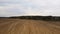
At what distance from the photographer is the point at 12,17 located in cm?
76

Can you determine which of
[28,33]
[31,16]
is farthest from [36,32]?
[31,16]

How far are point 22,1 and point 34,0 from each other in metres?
0.10

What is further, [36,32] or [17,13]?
[17,13]

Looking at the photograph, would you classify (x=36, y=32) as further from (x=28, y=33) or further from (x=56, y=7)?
(x=56, y=7)

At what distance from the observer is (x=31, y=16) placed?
0.77 meters

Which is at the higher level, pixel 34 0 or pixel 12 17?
pixel 34 0

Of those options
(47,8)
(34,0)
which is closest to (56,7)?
(47,8)

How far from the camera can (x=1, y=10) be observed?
0.77m

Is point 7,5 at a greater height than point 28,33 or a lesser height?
greater

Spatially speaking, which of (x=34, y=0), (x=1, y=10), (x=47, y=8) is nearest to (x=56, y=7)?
(x=47, y=8)

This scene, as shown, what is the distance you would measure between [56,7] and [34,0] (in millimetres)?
187

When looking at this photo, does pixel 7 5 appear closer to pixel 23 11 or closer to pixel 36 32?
pixel 23 11

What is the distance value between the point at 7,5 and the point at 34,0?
22cm

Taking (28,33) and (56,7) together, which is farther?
(56,7)
